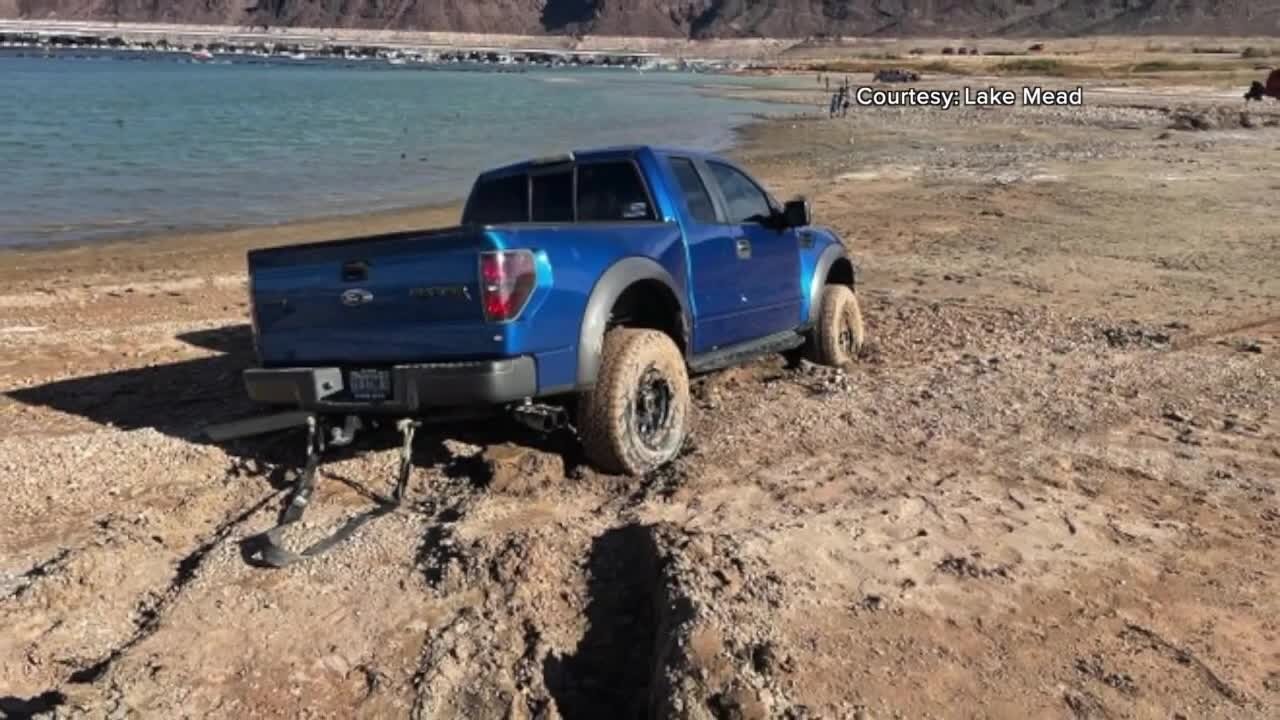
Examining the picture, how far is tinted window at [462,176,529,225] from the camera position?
736 cm

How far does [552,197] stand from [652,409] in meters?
1.61

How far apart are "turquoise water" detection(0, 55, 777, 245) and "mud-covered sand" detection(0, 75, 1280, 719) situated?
12.7 metres

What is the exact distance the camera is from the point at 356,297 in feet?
18.5

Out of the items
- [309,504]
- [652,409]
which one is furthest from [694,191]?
[309,504]

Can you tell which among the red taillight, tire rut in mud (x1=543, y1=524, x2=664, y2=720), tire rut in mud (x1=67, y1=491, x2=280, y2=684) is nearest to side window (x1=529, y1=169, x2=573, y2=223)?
the red taillight

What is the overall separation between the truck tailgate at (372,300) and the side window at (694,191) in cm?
198

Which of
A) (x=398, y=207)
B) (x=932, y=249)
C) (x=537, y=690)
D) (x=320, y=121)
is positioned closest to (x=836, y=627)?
(x=537, y=690)

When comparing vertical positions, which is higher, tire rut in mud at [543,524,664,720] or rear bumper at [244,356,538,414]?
rear bumper at [244,356,538,414]

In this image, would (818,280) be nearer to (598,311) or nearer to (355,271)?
(598,311)

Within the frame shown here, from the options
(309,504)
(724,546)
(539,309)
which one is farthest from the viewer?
(309,504)

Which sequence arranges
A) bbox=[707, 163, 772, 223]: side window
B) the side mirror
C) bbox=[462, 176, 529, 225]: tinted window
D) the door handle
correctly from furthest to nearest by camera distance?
1. the side mirror
2. bbox=[707, 163, 772, 223]: side window
3. bbox=[462, 176, 529, 225]: tinted window
4. the door handle

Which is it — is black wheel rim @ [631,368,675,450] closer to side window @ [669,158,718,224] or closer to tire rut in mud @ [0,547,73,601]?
side window @ [669,158,718,224]

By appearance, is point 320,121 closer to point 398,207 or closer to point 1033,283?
point 398,207

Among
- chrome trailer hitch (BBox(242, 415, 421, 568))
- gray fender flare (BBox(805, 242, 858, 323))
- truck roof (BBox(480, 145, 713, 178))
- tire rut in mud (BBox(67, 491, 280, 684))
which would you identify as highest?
truck roof (BBox(480, 145, 713, 178))
